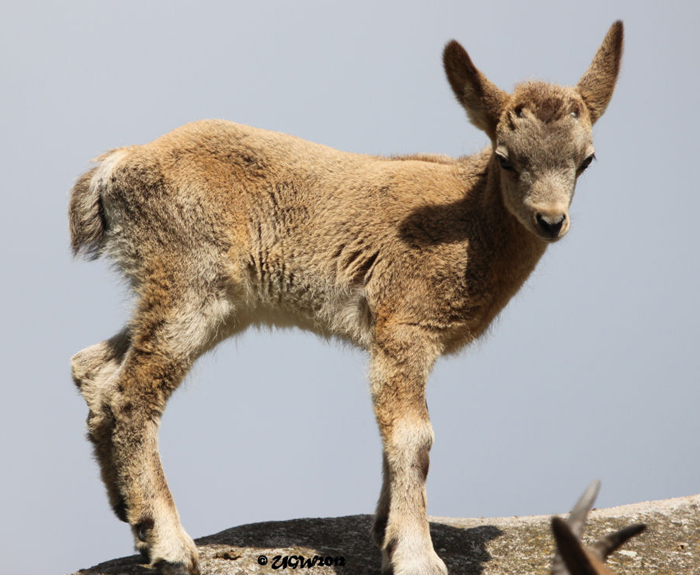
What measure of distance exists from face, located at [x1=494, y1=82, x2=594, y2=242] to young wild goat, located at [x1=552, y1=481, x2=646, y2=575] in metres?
2.96

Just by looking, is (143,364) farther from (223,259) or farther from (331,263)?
(331,263)

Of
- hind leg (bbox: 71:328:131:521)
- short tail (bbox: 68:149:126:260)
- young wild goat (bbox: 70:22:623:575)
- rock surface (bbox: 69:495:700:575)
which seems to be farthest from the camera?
short tail (bbox: 68:149:126:260)

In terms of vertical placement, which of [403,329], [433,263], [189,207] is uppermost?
[189,207]

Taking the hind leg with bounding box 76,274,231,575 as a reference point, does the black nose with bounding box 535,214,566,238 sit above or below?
above

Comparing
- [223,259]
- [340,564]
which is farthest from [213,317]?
[340,564]

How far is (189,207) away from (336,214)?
139 cm

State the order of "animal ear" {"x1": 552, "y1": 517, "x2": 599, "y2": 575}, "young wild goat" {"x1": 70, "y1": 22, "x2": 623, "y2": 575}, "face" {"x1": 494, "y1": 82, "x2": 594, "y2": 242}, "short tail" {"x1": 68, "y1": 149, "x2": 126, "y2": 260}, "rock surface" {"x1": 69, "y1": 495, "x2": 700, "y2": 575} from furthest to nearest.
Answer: "short tail" {"x1": 68, "y1": 149, "x2": 126, "y2": 260} < "rock surface" {"x1": 69, "y1": 495, "x2": 700, "y2": 575} < "young wild goat" {"x1": 70, "y1": 22, "x2": 623, "y2": 575} < "face" {"x1": 494, "y1": 82, "x2": 594, "y2": 242} < "animal ear" {"x1": 552, "y1": 517, "x2": 599, "y2": 575}

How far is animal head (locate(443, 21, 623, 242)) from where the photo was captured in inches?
319

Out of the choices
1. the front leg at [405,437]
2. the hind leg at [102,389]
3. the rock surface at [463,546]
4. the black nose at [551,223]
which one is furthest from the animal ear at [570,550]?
the hind leg at [102,389]

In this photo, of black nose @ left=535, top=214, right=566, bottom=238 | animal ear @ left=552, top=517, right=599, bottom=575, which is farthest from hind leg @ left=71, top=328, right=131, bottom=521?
animal ear @ left=552, top=517, right=599, bottom=575

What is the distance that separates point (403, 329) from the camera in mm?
8469

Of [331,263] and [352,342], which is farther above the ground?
[331,263]

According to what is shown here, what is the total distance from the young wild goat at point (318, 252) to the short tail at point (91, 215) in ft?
0.06

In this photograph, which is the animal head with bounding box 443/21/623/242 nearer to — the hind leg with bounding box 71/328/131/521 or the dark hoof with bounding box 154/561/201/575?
the hind leg with bounding box 71/328/131/521
